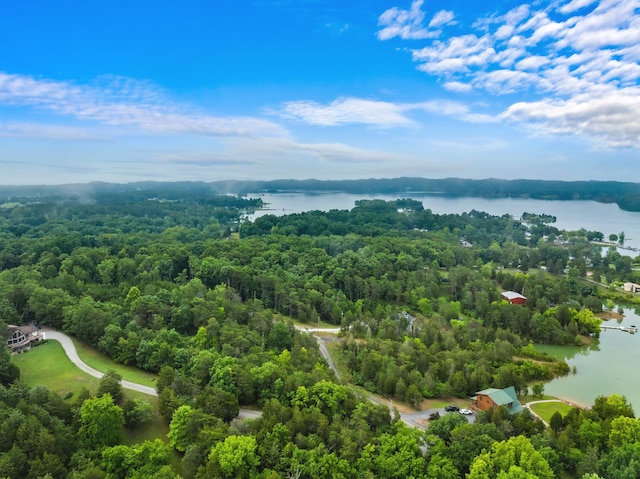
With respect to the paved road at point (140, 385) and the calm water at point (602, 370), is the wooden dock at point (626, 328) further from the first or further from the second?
the paved road at point (140, 385)

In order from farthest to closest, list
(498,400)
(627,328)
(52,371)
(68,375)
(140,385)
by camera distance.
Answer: (627,328) → (52,371) → (68,375) → (140,385) → (498,400)

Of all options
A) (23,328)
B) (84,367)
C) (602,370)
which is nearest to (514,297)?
(602,370)

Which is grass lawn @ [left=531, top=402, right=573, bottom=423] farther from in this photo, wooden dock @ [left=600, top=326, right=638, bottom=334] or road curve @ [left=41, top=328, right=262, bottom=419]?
wooden dock @ [left=600, top=326, right=638, bottom=334]

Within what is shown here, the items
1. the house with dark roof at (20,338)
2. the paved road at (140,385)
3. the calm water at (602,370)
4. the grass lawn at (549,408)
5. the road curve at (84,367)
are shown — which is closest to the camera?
the road curve at (84,367)

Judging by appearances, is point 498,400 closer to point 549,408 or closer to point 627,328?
point 549,408

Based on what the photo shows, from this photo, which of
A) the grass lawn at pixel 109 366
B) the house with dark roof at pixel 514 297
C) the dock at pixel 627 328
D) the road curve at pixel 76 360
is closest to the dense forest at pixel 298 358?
the grass lawn at pixel 109 366
